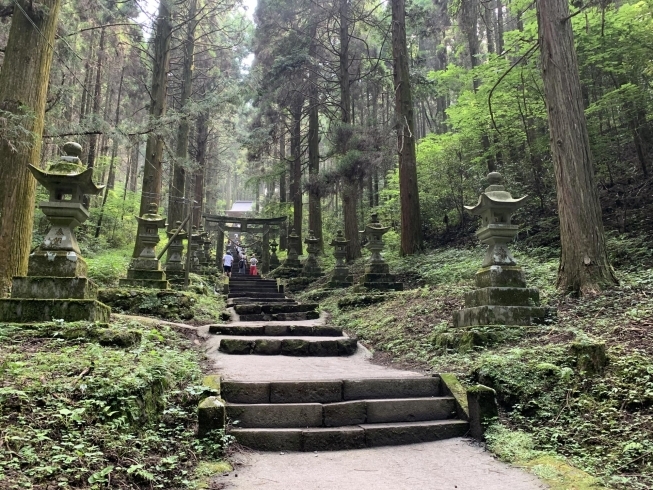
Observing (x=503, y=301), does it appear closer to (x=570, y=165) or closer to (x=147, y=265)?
(x=570, y=165)

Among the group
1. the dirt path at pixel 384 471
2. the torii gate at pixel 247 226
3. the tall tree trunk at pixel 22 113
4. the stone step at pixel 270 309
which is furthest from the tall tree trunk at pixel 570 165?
the torii gate at pixel 247 226

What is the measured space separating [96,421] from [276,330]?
16.9 feet

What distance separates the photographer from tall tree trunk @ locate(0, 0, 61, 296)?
6.20m

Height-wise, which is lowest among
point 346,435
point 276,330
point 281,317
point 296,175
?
point 346,435

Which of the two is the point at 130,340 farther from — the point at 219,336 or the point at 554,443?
the point at 554,443

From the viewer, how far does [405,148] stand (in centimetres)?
1354

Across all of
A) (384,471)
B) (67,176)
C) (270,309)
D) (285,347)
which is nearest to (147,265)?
(270,309)

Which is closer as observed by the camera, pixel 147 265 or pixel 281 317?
pixel 281 317

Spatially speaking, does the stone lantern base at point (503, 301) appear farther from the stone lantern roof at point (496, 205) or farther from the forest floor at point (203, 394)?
the stone lantern roof at point (496, 205)

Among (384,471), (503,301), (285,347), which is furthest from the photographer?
(285,347)

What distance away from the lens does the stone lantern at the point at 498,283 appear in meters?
6.00

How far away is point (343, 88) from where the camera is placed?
17188mm

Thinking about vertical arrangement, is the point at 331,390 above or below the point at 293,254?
below

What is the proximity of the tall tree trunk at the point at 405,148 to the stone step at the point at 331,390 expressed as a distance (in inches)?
356
